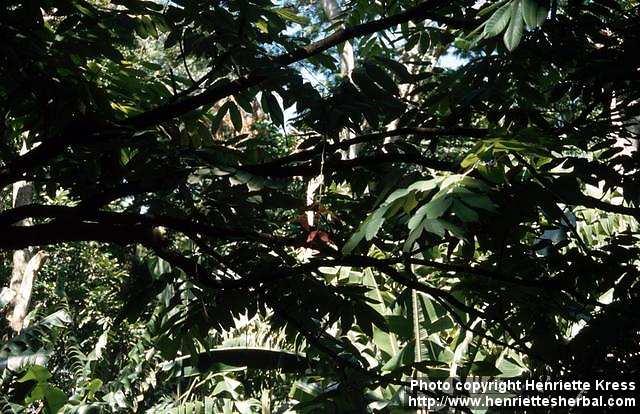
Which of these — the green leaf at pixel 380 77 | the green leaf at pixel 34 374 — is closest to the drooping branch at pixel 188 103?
the green leaf at pixel 380 77

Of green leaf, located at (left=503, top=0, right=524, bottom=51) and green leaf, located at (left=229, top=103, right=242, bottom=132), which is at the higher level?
green leaf, located at (left=229, top=103, right=242, bottom=132)

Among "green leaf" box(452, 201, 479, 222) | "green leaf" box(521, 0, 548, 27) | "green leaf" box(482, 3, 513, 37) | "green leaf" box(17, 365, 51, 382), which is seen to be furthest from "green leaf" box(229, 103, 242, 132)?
"green leaf" box(17, 365, 51, 382)

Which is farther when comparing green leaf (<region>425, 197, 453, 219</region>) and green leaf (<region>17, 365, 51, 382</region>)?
green leaf (<region>17, 365, 51, 382</region>)

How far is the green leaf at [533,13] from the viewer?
1.94 m

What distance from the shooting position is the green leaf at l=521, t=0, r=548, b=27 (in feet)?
6.37

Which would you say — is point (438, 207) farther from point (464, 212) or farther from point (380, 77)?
point (380, 77)

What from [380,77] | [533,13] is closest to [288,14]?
[380,77]

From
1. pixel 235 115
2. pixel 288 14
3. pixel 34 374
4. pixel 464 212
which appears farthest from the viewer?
pixel 34 374

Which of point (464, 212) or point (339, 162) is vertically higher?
point (339, 162)

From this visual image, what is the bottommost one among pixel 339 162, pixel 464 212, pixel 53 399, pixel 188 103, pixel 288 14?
pixel 53 399

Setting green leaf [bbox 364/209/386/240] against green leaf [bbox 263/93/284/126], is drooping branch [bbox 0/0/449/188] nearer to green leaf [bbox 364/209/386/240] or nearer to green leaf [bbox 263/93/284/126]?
green leaf [bbox 263/93/284/126]

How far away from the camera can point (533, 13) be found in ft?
6.41

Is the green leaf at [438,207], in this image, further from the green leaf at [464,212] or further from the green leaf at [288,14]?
the green leaf at [288,14]

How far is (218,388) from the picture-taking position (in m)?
5.70
